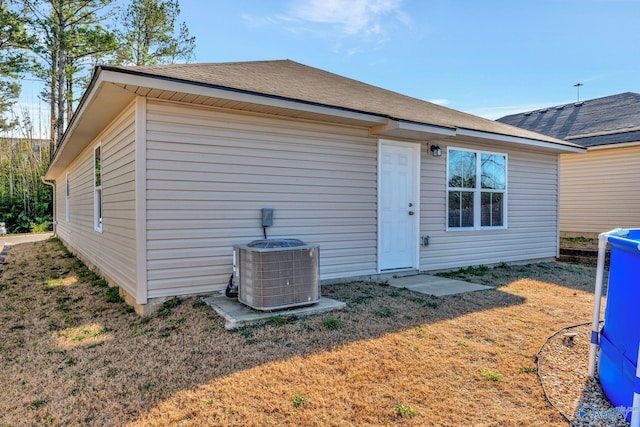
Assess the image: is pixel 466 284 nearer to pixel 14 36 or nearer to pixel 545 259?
pixel 545 259

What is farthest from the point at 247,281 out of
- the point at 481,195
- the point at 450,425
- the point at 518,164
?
the point at 518,164

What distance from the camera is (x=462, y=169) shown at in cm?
695

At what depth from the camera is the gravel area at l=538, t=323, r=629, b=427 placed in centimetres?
221

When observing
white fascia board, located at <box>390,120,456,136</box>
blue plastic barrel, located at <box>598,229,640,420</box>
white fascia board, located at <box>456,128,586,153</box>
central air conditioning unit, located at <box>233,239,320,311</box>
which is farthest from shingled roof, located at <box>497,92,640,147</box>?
central air conditioning unit, located at <box>233,239,320,311</box>

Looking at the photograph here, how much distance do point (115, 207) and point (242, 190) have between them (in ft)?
6.92

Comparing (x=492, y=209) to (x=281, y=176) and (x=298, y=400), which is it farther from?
(x=298, y=400)

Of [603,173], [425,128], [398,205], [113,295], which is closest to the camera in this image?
[113,295]

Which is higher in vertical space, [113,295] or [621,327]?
[621,327]

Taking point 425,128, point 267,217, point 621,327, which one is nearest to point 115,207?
point 267,217

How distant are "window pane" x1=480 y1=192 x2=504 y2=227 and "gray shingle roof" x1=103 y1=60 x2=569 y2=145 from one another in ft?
4.11

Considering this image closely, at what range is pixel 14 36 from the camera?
46.2 feet

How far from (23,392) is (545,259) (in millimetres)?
9375

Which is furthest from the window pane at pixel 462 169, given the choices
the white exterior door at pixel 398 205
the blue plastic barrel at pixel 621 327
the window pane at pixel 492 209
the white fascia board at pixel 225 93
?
the blue plastic barrel at pixel 621 327

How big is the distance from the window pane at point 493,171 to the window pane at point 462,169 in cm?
25
